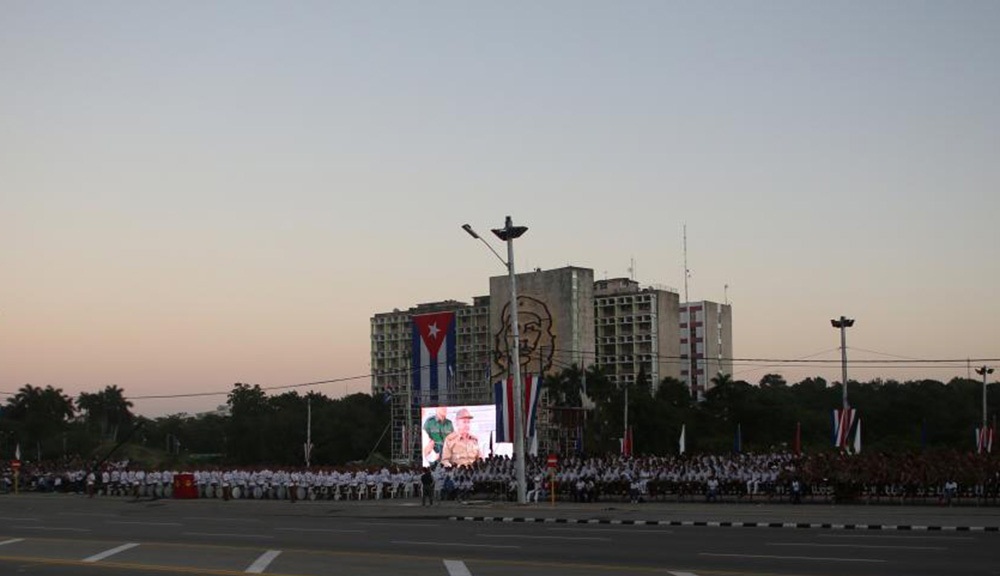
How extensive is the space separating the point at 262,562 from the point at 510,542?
6300 mm

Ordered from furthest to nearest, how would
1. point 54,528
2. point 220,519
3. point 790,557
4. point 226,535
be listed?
point 220,519
point 54,528
point 226,535
point 790,557

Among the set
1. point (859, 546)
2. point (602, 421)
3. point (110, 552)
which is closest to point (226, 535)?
point (110, 552)

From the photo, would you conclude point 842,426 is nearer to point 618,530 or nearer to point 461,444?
point 618,530

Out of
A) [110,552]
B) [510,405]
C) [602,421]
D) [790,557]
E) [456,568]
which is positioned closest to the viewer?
[456,568]

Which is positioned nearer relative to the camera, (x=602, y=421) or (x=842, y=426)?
(x=842, y=426)

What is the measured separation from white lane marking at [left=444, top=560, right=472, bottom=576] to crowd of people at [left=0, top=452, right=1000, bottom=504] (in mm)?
20415

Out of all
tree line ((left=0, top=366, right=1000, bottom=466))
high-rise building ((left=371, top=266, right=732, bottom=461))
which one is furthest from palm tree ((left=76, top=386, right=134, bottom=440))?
high-rise building ((left=371, top=266, right=732, bottom=461))

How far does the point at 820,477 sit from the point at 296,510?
62.6 ft

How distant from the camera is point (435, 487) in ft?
155

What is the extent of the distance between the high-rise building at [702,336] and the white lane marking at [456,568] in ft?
478

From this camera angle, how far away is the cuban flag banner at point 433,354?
74.7m

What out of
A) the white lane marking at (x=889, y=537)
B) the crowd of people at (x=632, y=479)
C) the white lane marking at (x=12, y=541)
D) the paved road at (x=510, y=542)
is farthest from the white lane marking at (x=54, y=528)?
the white lane marking at (x=889, y=537)

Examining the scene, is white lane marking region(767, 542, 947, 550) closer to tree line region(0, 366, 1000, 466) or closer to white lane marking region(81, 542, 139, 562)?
white lane marking region(81, 542, 139, 562)

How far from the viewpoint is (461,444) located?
6419cm
